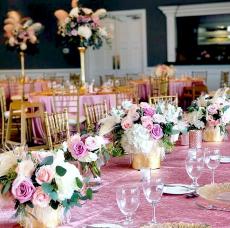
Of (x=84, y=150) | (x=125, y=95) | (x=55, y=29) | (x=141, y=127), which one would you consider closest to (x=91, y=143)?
(x=84, y=150)

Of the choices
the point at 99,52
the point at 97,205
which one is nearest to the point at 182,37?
the point at 99,52

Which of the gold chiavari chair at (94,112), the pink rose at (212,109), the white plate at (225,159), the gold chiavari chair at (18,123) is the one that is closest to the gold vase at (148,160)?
the white plate at (225,159)

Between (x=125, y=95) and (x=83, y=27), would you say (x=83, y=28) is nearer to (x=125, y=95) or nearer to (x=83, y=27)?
(x=83, y=27)

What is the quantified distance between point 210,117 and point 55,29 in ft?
38.1

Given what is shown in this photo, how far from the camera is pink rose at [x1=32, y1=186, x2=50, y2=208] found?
A: 2.09m

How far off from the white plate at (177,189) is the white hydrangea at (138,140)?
1.31 feet

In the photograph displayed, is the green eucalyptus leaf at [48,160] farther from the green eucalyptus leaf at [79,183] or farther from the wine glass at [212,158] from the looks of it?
the wine glass at [212,158]

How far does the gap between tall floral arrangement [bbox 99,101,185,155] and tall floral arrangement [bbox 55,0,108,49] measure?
5311 mm

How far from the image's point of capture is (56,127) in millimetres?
4496

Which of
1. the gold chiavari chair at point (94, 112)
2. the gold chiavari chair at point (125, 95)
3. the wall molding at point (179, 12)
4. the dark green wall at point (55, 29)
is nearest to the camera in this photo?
the gold chiavari chair at point (94, 112)

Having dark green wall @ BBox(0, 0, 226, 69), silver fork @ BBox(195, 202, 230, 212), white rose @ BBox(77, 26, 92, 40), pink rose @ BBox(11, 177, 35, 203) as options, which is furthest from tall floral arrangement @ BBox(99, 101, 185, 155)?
dark green wall @ BBox(0, 0, 226, 69)

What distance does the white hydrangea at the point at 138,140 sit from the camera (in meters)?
3.16

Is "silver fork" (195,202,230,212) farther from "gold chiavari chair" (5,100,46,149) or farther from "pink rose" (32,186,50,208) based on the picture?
"gold chiavari chair" (5,100,46,149)

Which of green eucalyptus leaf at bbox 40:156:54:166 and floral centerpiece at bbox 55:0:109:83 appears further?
floral centerpiece at bbox 55:0:109:83
